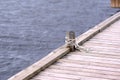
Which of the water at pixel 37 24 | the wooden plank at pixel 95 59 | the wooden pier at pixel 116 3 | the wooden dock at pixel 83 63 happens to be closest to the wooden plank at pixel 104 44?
the wooden dock at pixel 83 63

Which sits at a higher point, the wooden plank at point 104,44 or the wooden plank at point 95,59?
the wooden plank at point 104,44

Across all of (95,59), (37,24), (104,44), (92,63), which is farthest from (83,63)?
(37,24)

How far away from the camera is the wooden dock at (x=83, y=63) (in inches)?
187

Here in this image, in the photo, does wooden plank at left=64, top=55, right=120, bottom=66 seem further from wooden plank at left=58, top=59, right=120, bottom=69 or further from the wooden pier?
the wooden pier

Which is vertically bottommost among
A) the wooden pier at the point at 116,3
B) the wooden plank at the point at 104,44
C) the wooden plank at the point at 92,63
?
the wooden plank at the point at 92,63

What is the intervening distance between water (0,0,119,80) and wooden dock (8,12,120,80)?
6.50ft

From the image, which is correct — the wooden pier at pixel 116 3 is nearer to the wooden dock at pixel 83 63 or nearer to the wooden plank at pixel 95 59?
the wooden dock at pixel 83 63

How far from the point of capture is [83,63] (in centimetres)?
525

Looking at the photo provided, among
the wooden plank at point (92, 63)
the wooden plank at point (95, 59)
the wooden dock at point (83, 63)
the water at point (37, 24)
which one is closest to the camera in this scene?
the wooden dock at point (83, 63)

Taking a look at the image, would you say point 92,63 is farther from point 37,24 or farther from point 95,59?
point 37,24

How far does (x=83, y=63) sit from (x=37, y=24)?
7.15m

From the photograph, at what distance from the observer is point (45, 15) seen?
45.5ft

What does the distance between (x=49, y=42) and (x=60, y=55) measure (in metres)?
4.21

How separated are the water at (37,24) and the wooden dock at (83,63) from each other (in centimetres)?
198
